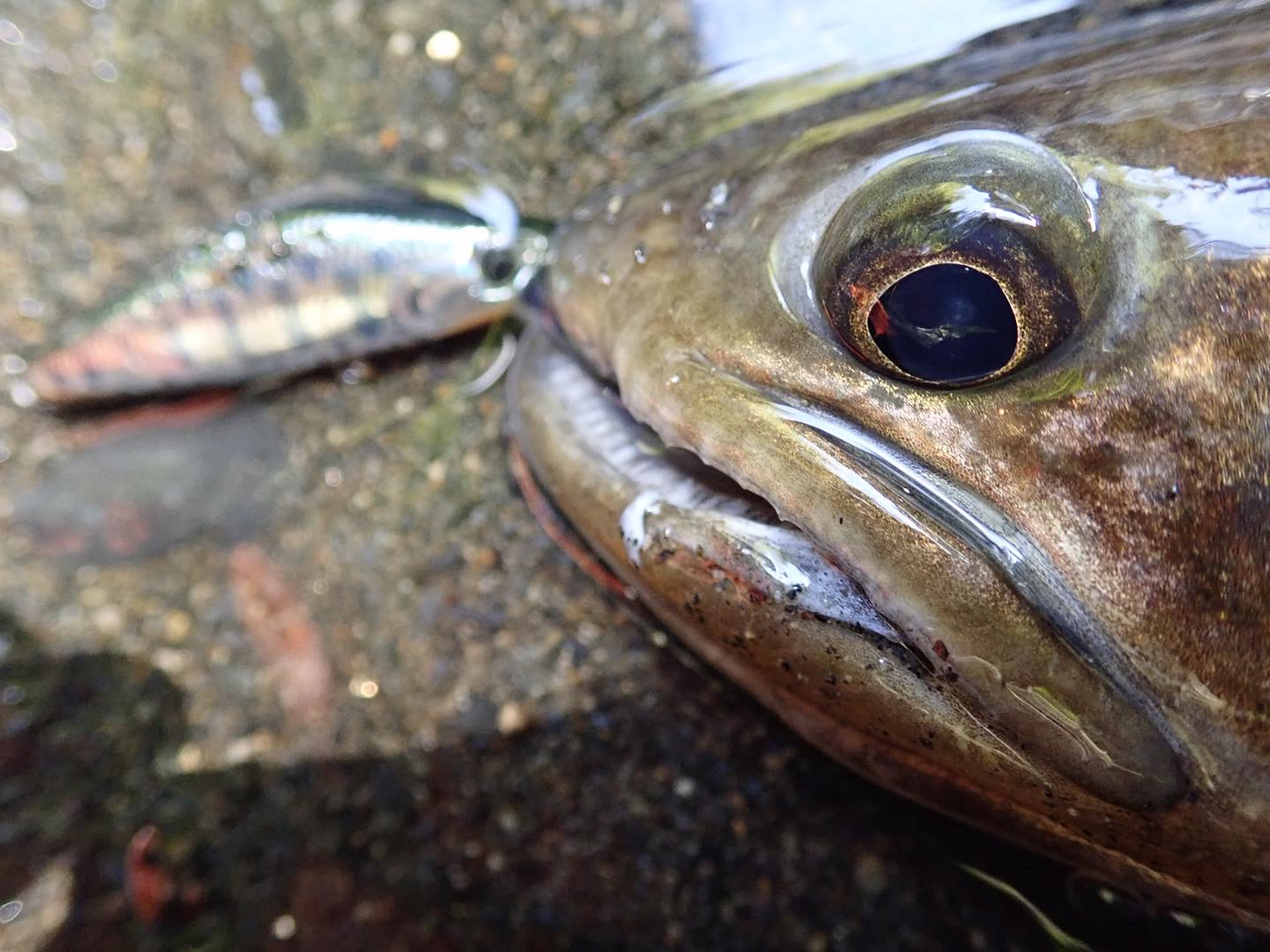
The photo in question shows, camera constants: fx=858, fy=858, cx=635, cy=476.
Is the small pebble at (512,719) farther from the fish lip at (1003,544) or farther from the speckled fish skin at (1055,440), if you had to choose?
the fish lip at (1003,544)

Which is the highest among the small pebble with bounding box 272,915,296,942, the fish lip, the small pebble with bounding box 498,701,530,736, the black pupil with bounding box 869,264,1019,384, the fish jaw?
the black pupil with bounding box 869,264,1019,384

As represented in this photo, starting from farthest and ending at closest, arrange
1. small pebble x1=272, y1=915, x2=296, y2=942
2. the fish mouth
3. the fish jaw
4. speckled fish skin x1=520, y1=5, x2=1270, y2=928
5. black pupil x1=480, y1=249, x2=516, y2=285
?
1. small pebble x1=272, y1=915, x2=296, y2=942
2. black pupil x1=480, y1=249, x2=516, y2=285
3. the fish jaw
4. the fish mouth
5. speckled fish skin x1=520, y1=5, x2=1270, y2=928

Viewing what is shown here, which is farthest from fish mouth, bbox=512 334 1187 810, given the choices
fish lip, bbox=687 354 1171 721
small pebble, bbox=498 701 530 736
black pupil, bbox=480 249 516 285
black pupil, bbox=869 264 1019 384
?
small pebble, bbox=498 701 530 736

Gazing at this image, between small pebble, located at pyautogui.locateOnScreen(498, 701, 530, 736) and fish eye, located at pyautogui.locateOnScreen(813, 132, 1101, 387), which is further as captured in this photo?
small pebble, located at pyautogui.locateOnScreen(498, 701, 530, 736)

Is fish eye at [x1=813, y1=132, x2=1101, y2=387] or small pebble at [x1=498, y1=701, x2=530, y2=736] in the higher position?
fish eye at [x1=813, y1=132, x2=1101, y2=387]

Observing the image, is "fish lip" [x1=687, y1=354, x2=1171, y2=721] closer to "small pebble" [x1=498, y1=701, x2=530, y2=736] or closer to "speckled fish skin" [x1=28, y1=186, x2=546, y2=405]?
"speckled fish skin" [x1=28, y1=186, x2=546, y2=405]

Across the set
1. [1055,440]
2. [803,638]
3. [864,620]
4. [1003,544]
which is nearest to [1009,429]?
[1055,440]

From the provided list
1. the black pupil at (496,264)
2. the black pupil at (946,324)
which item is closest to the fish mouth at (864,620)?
the black pupil at (946,324)
